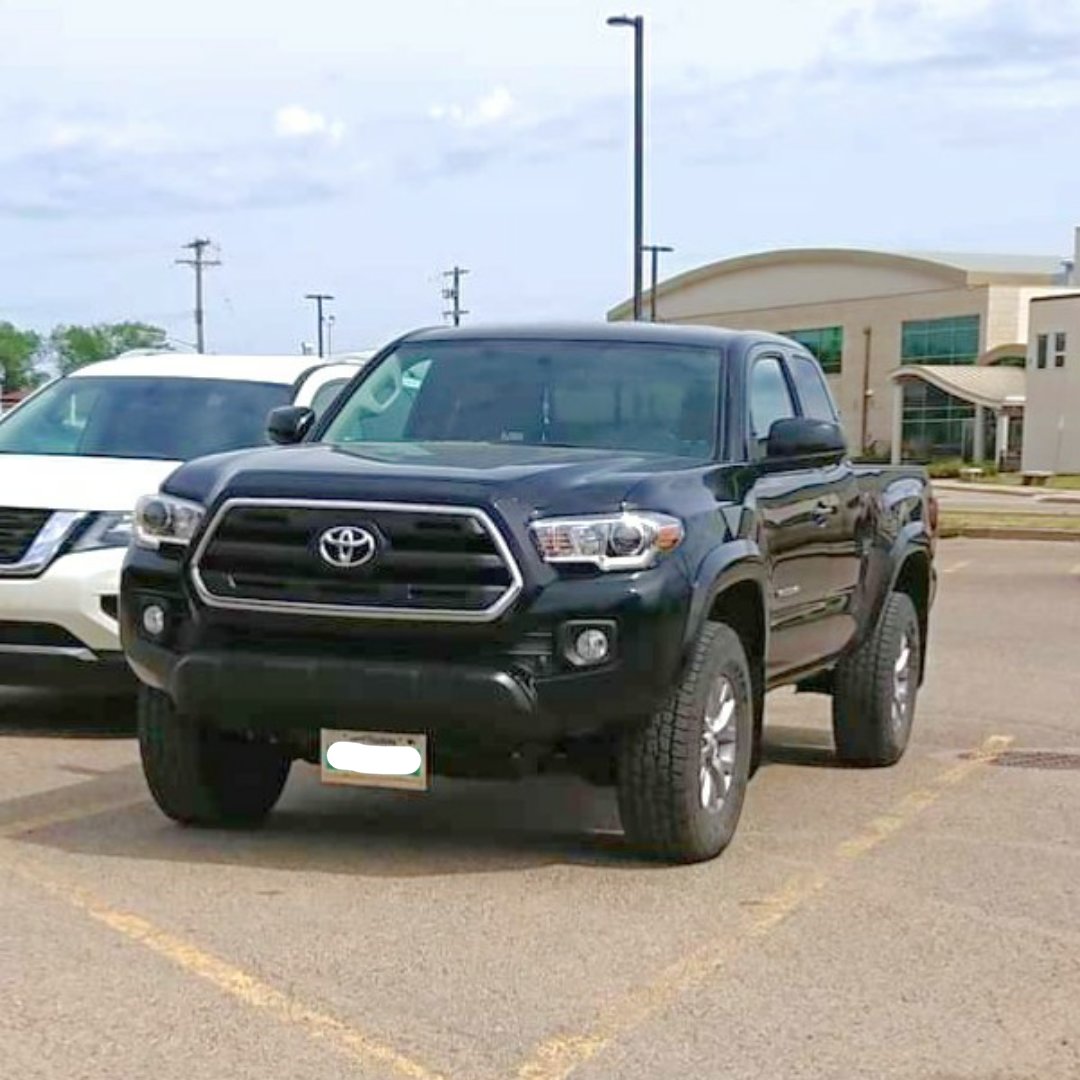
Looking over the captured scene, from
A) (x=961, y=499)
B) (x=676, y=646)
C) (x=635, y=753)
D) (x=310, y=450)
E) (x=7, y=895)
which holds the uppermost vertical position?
(x=310, y=450)

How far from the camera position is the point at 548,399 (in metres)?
7.20

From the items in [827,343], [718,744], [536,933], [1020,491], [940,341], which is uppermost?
[718,744]

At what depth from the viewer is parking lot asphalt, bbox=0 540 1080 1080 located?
4578 millimetres

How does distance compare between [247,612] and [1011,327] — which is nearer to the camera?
[247,612]

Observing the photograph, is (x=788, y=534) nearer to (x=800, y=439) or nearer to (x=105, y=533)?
(x=800, y=439)

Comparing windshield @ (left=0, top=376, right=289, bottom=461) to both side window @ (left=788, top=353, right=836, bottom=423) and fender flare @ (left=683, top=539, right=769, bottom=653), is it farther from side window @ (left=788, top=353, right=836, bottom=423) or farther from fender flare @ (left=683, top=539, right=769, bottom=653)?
fender flare @ (left=683, top=539, right=769, bottom=653)

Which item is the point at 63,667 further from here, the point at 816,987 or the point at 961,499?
the point at 961,499

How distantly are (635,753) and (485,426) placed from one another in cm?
165

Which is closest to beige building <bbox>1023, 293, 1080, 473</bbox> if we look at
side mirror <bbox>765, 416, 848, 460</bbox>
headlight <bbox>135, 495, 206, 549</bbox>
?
side mirror <bbox>765, 416, 848, 460</bbox>

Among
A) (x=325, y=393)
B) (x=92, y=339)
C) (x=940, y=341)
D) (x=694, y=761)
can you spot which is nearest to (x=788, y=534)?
(x=694, y=761)

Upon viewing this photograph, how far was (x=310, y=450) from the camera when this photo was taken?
6789mm

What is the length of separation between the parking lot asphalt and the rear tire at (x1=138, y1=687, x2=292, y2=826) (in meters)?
0.12

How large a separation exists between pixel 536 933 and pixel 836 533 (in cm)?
273

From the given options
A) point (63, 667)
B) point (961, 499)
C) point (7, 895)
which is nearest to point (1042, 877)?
point (7, 895)
